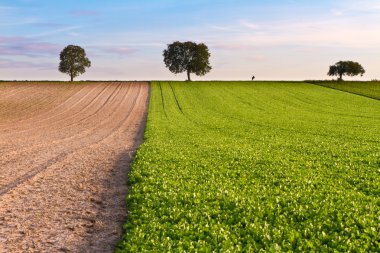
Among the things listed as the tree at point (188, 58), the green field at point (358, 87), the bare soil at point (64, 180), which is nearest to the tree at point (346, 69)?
the green field at point (358, 87)

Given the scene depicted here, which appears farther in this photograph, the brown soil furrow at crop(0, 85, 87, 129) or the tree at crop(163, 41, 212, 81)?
the tree at crop(163, 41, 212, 81)

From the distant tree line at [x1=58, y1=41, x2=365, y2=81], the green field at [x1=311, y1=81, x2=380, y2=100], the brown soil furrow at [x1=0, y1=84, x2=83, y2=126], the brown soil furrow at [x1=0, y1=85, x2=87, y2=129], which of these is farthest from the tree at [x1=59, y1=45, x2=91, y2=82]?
the green field at [x1=311, y1=81, x2=380, y2=100]

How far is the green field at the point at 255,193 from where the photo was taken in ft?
38.9

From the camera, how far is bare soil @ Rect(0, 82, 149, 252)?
13.3 meters

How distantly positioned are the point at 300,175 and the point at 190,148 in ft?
34.2

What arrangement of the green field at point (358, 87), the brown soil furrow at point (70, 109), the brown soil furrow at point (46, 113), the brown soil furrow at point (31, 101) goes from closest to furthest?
the brown soil furrow at point (70, 109) < the brown soil furrow at point (46, 113) < the brown soil furrow at point (31, 101) < the green field at point (358, 87)

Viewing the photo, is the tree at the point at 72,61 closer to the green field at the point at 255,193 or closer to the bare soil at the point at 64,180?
the bare soil at the point at 64,180

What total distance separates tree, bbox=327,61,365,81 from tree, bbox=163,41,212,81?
4382cm

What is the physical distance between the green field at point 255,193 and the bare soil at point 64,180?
3.99 ft

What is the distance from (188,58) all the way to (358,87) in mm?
56036

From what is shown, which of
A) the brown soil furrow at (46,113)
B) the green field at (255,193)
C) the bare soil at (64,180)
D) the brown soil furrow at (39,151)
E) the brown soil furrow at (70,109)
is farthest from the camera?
the brown soil furrow at (46,113)

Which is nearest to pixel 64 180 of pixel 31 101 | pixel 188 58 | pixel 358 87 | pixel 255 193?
pixel 255 193

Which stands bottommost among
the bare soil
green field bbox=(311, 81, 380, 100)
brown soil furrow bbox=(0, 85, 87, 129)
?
the bare soil

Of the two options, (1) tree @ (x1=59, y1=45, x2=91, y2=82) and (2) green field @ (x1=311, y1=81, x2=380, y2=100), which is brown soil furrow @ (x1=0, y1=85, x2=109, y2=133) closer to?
(1) tree @ (x1=59, y1=45, x2=91, y2=82)
